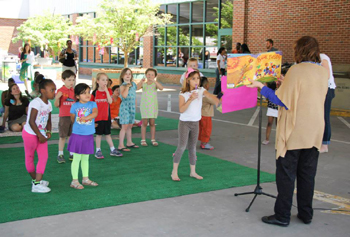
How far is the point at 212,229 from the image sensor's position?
4.50 meters

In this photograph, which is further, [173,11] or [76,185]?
[173,11]

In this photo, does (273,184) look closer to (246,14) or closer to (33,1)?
(246,14)

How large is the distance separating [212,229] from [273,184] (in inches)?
79.8

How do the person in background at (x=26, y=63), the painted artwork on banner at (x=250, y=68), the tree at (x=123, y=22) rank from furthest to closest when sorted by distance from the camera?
1. the tree at (x=123, y=22)
2. the person in background at (x=26, y=63)
3. the painted artwork on banner at (x=250, y=68)

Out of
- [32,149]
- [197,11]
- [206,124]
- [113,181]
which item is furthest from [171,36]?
[32,149]

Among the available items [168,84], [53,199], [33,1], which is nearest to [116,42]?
[168,84]

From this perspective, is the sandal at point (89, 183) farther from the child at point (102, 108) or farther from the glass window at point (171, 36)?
the glass window at point (171, 36)

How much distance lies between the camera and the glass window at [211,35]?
22828mm

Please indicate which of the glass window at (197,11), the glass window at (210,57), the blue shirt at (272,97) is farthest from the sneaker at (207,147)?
the glass window at (197,11)

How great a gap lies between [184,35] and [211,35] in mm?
2250

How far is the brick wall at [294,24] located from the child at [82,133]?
1249 centimetres

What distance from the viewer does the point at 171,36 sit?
2570 centimetres

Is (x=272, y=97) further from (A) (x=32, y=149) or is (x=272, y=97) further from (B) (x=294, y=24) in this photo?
(B) (x=294, y=24)

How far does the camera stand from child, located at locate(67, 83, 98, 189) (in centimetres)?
575
